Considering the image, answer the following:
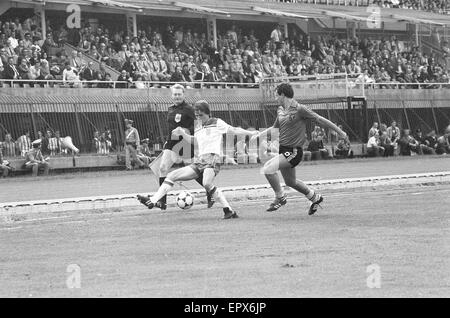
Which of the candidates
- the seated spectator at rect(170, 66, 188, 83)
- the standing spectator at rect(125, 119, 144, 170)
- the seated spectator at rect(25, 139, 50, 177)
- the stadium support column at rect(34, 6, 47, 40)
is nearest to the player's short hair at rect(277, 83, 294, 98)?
the seated spectator at rect(25, 139, 50, 177)

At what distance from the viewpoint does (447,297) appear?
25.2 feet

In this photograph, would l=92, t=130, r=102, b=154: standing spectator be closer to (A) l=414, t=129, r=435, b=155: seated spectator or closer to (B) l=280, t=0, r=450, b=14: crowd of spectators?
(A) l=414, t=129, r=435, b=155: seated spectator

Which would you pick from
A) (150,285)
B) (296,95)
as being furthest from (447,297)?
(296,95)

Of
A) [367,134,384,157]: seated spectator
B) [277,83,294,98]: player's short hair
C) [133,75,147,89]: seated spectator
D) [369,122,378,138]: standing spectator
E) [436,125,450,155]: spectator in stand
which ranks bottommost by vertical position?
[436,125,450,155]: spectator in stand

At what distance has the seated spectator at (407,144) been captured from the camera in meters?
38.4

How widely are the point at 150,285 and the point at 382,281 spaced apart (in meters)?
1.86

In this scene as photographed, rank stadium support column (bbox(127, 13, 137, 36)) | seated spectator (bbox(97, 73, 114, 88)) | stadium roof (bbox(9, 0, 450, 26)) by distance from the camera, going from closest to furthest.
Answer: seated spectator (bbox(97, 73, 114, 88)) → stadium roof (bbox(9, 0, 450, 26)) → stadium support column (bbox(127, 13, 137, 36))

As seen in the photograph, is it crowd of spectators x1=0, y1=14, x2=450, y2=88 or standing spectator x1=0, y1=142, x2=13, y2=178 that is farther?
crowd of spectators x1=0, y1=14, x2=450, y2=88

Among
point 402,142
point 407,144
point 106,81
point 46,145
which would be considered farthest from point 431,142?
point 46,145

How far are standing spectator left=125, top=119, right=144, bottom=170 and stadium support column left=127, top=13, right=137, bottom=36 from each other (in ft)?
32.2

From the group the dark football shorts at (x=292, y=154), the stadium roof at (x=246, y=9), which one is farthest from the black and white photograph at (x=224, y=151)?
the stadium roof at (x=246, y=9)

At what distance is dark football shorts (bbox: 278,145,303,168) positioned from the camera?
1502 cm

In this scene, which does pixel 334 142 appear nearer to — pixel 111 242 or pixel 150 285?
pixel 111 242

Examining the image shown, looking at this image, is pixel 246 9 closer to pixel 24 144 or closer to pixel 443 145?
pixel 443 145
